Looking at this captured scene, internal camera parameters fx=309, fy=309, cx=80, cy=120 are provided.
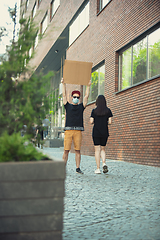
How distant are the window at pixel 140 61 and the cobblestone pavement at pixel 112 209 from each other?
452 cm

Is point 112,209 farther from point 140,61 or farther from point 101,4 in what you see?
point 101,4

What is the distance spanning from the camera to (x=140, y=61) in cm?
1071

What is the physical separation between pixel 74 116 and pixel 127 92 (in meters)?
4.53

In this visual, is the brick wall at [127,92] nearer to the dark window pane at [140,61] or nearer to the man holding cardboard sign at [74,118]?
the dark window pane at [140,61]

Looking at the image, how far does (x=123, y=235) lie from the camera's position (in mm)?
3004

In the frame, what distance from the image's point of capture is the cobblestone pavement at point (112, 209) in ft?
10.0

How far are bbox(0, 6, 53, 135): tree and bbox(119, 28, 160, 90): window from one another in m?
7.29

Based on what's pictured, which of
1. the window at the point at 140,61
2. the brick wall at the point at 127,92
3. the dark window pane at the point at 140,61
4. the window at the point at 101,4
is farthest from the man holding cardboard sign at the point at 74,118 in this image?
the window at the point at 101,4

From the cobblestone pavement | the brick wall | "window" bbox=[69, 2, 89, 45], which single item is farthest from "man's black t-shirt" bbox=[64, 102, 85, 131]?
"window" bbox=[69, 2, 89, 45]

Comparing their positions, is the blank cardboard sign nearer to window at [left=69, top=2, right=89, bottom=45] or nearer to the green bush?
the green bush

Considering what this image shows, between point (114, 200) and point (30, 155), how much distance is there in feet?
8.29

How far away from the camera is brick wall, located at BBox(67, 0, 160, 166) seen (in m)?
9.36

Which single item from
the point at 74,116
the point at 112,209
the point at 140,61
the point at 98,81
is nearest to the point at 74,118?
the point at 74,116

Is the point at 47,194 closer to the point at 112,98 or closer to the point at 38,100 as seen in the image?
the point at 38,100
